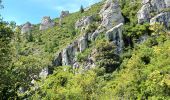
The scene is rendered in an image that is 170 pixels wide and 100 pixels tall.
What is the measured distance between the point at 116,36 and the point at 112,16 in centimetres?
1016

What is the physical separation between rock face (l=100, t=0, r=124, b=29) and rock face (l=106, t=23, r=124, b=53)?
540cm

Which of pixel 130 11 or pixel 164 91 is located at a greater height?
pixel 130 11

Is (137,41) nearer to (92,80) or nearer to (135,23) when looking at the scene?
(135,23)

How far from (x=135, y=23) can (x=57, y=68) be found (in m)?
26.6

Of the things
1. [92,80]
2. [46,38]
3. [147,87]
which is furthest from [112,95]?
[46,38]

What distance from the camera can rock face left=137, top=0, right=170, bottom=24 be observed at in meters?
129

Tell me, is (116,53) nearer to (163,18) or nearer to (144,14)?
(144,14)

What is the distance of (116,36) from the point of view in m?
129

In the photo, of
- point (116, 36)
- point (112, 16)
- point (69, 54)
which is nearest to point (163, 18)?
point (116, 36)

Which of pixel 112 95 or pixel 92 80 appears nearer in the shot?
pixel 92 80

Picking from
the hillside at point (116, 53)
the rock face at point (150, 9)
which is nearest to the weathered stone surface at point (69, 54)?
the hillside at point (116, 53)

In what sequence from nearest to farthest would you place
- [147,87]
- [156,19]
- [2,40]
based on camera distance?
[2,40], [147,87], [156,19]

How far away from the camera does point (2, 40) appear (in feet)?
91.4

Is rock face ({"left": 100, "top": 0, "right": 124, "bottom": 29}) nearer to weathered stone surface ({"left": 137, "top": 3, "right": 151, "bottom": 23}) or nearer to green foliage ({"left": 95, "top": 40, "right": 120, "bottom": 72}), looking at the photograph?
weathered stone surface ({"left": 137, "top": 3, "right": 151, "bottom": 23})
